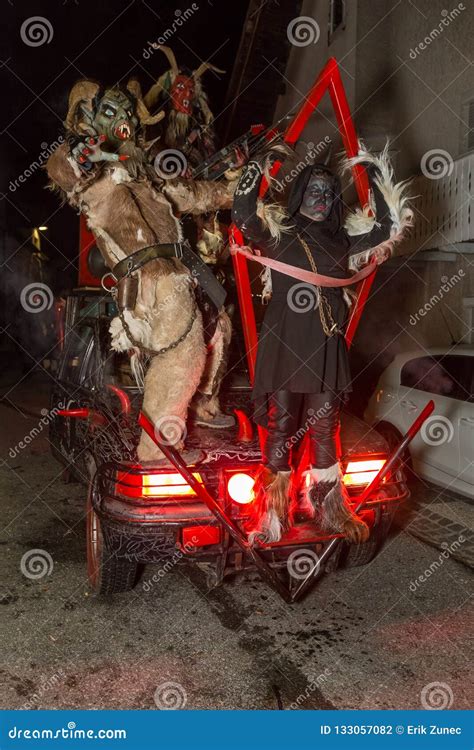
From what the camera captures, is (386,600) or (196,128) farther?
(196,128)

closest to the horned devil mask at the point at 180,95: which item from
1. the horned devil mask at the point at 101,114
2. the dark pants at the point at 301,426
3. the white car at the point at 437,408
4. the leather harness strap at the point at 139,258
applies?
the horned devil mask at the point at 101,114

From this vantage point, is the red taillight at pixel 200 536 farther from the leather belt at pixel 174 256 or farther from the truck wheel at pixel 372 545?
the leather belt at pixel 174 256

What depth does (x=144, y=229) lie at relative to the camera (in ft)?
11.7

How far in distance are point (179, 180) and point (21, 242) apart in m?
23.1

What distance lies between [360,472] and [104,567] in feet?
5.63

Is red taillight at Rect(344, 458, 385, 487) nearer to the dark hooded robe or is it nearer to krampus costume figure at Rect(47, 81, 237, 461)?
the dark hooded robe

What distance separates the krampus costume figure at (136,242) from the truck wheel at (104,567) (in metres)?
0.69

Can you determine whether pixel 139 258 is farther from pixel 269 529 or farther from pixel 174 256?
pixel 269 529

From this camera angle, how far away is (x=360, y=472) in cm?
363

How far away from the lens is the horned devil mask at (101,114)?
3701mm

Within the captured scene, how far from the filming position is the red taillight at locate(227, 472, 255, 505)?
10.9 feet

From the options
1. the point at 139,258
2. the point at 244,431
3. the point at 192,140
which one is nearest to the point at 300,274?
the point at 139,258

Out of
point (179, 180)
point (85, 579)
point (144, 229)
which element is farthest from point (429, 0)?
point (85, 579)

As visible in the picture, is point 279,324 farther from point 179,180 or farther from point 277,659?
point 277,659
